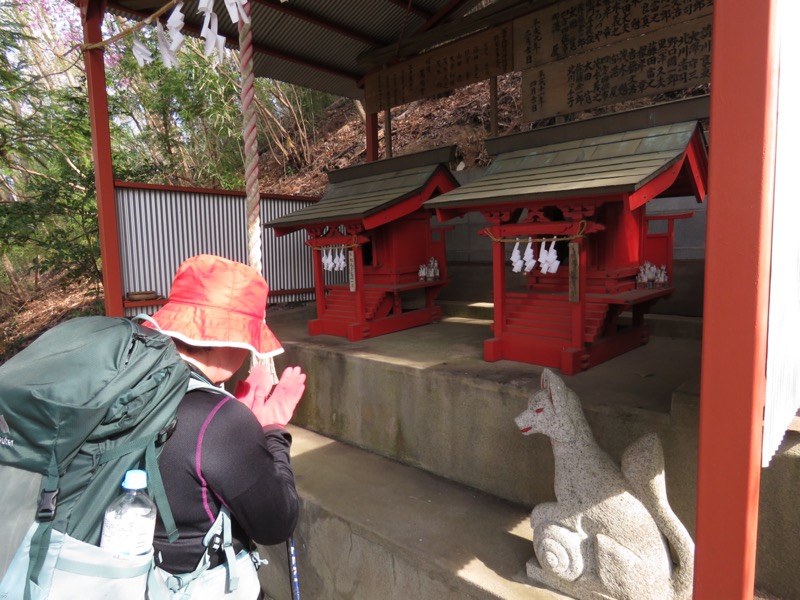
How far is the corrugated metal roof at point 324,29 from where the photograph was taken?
6898 millimetres

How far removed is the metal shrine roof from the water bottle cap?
4.19 metres

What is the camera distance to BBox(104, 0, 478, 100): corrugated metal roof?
6898mm

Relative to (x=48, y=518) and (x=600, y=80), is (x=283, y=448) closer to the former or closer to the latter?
(x=48, y=518)

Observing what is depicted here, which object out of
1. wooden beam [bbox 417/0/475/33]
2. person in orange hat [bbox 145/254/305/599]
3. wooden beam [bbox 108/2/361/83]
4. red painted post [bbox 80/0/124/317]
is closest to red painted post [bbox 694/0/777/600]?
person in orange hat [bbox 145/254/305/599]

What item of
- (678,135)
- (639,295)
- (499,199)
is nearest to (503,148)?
(499,199)

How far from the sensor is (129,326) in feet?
4.67

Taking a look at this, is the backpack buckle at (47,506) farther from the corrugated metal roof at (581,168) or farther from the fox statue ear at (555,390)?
the corrugated metal roof at (581,168)

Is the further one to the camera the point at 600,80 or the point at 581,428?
the point at 600,80

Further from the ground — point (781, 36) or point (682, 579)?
point (781, 36)

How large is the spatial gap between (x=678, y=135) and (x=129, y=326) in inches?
162

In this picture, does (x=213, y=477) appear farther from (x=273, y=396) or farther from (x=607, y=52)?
(x=607, y=52)

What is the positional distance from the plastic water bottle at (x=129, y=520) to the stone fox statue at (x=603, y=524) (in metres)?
2.06

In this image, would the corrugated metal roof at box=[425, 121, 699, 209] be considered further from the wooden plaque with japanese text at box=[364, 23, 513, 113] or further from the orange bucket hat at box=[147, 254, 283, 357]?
the orange bucket hat at box=[147, 254, 283, 357]

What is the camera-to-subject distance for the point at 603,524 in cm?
247
